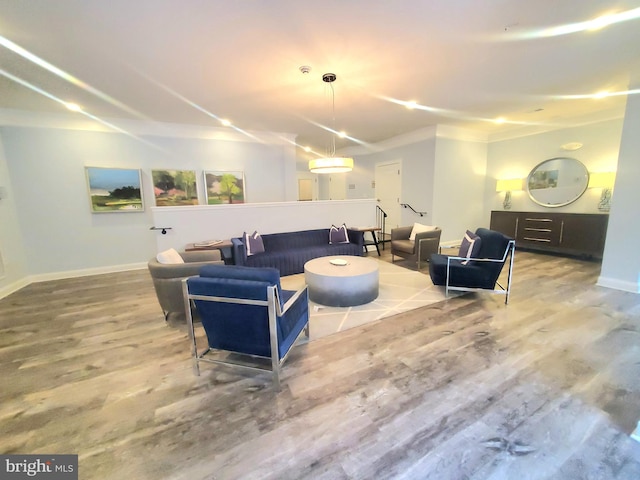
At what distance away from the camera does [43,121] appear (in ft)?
14.1

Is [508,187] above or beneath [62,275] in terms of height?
above

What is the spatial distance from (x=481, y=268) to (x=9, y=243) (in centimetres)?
690

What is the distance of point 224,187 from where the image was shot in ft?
18.6

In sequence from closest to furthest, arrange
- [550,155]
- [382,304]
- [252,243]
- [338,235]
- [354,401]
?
[354,401] → [382,304] → [252,243] → [338,235] → [550,155]

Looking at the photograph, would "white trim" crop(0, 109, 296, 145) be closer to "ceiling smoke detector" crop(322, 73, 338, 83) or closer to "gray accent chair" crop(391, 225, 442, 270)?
"ceiling smoke detector" crop(322, 73, 338, 83)

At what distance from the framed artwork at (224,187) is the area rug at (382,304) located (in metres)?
2.53

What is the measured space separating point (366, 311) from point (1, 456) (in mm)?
2848

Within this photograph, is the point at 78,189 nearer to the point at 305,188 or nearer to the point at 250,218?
the point at 250,218

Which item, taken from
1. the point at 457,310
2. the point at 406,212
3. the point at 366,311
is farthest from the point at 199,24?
the point at 406,212

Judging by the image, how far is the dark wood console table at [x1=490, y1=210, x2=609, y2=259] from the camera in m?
4.79

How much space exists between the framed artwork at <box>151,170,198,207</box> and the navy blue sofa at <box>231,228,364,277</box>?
1.82 meters

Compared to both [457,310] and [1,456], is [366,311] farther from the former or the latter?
[1,456]

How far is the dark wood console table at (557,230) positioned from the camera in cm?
479

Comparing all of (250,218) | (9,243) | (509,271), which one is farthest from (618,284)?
(9,243)
